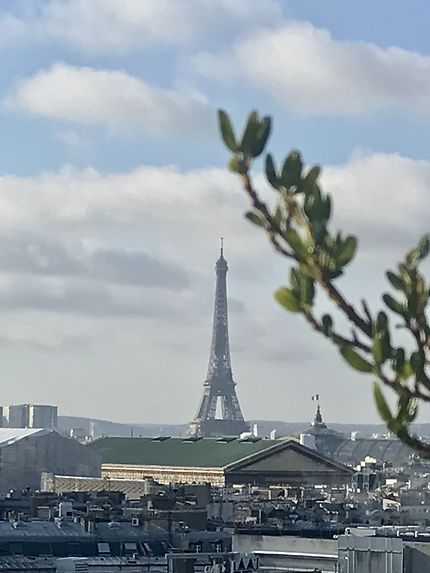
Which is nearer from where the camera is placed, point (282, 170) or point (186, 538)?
point (282, 170)

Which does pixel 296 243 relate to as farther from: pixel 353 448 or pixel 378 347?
pixel 353 448

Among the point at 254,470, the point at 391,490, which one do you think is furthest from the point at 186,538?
the point at 254,470

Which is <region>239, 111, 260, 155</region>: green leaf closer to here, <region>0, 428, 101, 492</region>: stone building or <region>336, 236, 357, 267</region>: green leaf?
<region>336, 236, 357, 267</region>: green leaf

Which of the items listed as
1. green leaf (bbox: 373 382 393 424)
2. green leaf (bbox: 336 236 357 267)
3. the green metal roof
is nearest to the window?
green leaf (bbox: 373 382 393 424)

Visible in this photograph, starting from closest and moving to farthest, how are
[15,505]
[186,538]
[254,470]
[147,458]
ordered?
[186,538] < [15,505] < [254,470] < [147,458]

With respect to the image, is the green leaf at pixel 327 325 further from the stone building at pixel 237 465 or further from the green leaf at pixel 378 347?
the stone building at pixel 237 465

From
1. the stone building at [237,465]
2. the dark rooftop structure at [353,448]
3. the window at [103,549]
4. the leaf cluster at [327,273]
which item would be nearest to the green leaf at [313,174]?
the leaf cluster at [327,273]

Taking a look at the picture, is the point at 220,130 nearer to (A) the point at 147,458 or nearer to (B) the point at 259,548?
(B) the point at 259,548
